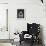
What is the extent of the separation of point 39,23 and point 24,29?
43 centimetres

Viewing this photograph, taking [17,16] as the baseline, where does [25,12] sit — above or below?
above

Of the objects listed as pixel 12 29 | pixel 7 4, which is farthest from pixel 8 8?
pixel 12 29

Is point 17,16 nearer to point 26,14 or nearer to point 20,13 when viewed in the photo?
point 20,13

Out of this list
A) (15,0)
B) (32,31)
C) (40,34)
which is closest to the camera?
(32,31)

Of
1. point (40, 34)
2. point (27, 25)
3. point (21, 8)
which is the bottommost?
point (40, 34)

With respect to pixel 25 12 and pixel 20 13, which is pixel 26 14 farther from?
pixel 20 13

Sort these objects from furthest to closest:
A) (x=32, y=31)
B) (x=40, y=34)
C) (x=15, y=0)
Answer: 1. (x=15, y=0)
2. (x=40, y=34)
3. (x=32, y=31)

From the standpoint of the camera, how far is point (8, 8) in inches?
110

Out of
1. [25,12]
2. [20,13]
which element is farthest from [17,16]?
[25,12]

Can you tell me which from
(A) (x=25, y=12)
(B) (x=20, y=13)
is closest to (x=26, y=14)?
(A) (x=25, y=12)

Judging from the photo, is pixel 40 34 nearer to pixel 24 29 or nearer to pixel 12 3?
pixel 24 29

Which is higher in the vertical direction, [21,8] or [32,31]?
[21,8]

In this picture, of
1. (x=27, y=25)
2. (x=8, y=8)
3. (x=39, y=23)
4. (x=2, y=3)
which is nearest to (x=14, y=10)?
(x=8, y=8)

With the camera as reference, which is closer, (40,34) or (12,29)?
(40,34)
